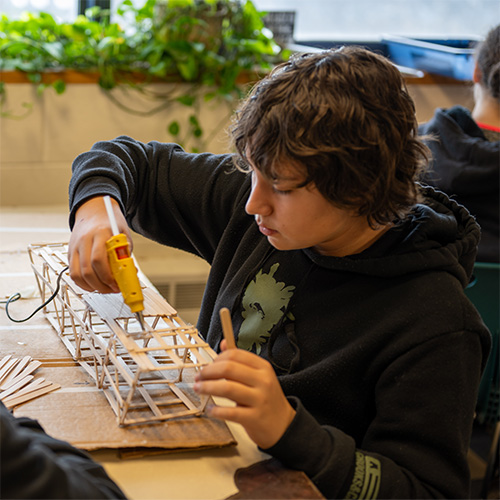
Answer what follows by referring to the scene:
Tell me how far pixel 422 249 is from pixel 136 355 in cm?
42

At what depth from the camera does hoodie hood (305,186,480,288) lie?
931 mm

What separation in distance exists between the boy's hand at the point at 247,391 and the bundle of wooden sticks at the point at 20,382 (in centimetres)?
26

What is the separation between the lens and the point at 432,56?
2.58m

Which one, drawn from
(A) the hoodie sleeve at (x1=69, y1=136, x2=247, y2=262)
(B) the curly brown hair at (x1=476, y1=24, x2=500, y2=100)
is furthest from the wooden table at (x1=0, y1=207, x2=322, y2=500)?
(B) the curly brown hair at (x1=476, y1=24, x2=500, y2=100)

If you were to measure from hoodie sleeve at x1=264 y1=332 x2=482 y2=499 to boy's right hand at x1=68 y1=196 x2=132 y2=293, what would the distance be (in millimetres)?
336

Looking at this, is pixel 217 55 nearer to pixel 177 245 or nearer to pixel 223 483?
pixel 177 245

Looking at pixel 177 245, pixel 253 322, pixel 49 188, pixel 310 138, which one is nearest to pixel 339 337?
pixel 253 322

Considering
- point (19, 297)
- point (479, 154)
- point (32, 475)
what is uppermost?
point (32, 475)

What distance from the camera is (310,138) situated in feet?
2.80

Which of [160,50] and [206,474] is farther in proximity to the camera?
[160,50]

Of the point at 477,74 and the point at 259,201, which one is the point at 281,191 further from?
the point at 477,74

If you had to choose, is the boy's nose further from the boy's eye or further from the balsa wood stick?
the balsa wood stick

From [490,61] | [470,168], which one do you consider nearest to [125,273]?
[470,168]

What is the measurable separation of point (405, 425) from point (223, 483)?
24 centimetres
